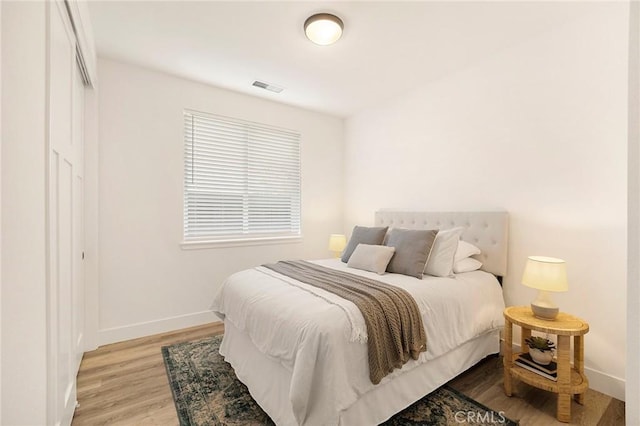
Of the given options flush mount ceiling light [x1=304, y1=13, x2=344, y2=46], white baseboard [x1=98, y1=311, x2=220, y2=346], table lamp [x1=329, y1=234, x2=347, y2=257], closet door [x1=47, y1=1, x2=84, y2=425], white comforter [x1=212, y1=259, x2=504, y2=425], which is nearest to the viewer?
closet door [x1=47, y1=1, x2=84, y2=425]

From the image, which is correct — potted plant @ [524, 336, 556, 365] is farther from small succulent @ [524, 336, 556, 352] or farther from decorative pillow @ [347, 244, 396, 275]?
decorative pillow @ [347, 244, 396, 275]

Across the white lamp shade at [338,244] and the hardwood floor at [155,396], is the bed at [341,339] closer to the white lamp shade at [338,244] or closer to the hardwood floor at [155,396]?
the hardwood floor at [155,396]

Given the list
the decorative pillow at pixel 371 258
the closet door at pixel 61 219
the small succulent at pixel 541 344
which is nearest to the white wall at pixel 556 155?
the small succulent at pixel 541 344

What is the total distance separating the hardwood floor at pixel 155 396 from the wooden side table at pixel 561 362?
11cm

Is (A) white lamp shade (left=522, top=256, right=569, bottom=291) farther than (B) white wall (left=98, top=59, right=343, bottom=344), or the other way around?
(B) white wall (left=98, top=59, right=343, bottom=344)

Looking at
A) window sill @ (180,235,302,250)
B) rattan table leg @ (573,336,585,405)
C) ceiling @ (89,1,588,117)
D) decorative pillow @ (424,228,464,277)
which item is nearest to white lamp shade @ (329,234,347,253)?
window sill @ (180,235,302,250)

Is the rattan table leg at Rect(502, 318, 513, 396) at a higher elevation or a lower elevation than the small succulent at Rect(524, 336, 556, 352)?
lower

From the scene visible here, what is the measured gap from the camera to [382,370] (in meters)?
1.56

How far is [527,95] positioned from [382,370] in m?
2.50

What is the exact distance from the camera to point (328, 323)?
1500 millimetres

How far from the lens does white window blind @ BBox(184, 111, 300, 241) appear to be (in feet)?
10.9

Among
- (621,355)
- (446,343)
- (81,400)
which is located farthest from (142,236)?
(621,355)

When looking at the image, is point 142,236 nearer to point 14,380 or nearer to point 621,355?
point 14,380

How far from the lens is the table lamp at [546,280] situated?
1.91 meters
